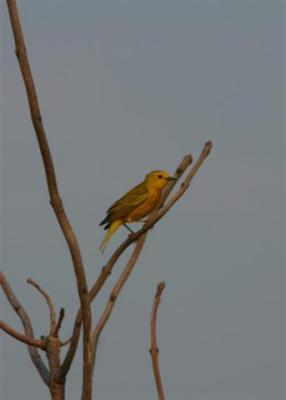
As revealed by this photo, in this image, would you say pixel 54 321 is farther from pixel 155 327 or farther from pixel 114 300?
pixel 155 327

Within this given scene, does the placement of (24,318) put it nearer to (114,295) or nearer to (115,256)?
(114,295)

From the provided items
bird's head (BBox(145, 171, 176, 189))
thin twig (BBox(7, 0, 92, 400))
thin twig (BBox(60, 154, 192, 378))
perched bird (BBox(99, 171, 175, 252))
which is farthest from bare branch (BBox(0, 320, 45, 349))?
bird's head (BBox(145, 171, 176, 189))

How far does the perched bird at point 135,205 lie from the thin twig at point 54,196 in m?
4.36

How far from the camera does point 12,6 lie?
2984 millimetres

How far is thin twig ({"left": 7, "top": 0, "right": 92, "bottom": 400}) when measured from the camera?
2.97 meters

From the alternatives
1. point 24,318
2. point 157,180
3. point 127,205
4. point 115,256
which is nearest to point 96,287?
point 115,256

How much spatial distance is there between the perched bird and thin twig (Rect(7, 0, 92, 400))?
14.3 feet

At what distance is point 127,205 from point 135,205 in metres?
0.08

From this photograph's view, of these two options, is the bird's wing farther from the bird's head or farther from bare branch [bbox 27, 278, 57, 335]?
bare branch [bbox 27, 278, 57, 335]

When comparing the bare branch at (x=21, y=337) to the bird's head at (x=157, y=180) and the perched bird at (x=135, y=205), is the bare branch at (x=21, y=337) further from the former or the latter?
the bird's head at (x=157, y=180)

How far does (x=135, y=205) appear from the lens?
7.84 metres

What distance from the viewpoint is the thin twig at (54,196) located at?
2.97m

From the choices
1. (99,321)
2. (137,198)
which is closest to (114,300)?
(99,321)

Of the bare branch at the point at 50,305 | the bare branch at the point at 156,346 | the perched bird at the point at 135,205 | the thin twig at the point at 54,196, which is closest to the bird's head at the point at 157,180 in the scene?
the perched bird at the point at 135,205
